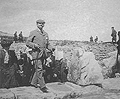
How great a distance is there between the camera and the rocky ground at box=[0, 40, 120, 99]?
333 cm

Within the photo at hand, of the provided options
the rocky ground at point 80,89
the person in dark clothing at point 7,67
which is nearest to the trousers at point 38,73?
the rocky ground at point 80,89

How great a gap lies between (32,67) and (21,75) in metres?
0.34

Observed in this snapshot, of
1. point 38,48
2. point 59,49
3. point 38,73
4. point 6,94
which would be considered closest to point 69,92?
point 38,73

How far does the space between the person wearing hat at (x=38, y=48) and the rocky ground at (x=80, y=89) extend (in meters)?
0.18

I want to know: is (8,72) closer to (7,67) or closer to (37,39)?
(7,67)

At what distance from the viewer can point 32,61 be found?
149 inches

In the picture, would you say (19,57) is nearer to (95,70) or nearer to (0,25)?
(0,25)

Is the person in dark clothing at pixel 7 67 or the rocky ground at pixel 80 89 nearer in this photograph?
the rocky ground at pixel 80 89

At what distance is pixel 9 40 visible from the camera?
366 centimetres

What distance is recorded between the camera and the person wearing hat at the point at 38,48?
3551mm


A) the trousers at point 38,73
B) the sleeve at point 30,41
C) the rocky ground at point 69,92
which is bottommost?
the rocky ground at point 69,92

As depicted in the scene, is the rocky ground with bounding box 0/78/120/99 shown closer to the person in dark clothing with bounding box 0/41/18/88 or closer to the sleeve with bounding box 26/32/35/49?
the person in dark clothing with bounding box 0/41/18/88

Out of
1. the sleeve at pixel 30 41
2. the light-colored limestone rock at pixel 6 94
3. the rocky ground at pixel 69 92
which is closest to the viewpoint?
the light-colored limestone rock at pixel 6 94

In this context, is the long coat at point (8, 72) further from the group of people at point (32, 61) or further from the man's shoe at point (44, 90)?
the man's shoe at point (44, 90)
